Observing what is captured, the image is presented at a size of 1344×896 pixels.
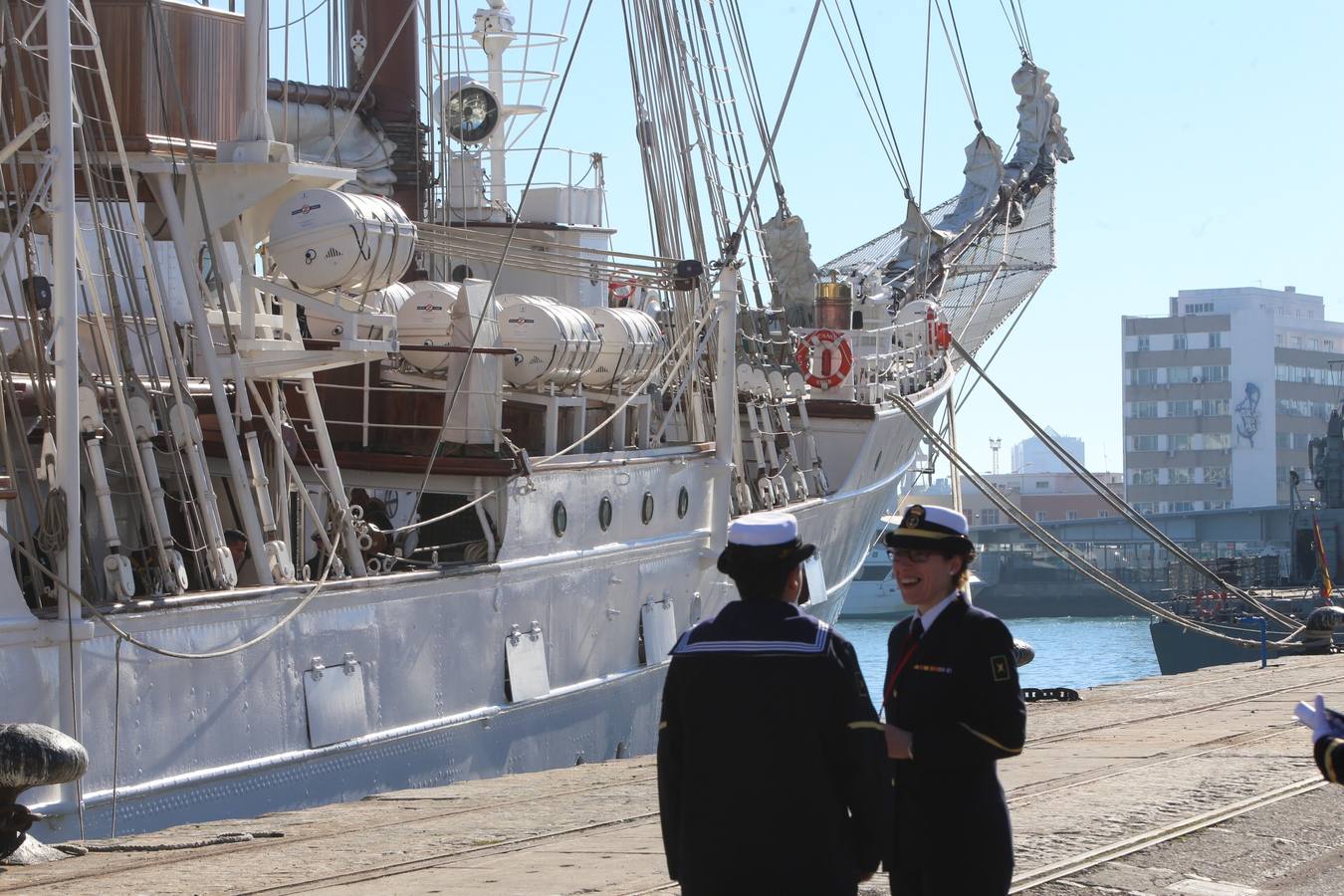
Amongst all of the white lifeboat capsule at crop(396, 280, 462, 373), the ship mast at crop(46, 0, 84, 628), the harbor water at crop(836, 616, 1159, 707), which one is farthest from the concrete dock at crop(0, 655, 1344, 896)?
the harbor water at crop(836, 616, 1159, 707)

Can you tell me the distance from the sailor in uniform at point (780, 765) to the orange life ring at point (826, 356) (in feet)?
70.3

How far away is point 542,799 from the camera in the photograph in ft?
37.8

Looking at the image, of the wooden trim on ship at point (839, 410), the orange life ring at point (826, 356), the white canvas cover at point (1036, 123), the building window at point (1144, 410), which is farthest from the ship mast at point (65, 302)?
the building window at point (1144, 410)

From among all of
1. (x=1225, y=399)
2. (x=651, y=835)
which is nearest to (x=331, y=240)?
(x=651, y=835)

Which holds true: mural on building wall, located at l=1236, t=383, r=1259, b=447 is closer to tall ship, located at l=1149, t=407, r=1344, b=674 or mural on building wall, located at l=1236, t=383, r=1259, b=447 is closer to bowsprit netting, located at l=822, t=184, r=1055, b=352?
tall ship, located at l=1149, t=407, r=1344, b=674

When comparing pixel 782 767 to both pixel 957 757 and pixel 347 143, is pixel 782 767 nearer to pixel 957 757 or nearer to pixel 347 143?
pixel 957 757

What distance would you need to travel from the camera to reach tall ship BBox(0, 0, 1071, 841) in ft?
38.9

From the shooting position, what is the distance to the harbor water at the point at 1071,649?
2263 inches

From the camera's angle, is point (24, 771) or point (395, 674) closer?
point (24, 771)

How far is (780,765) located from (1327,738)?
54.2 inches

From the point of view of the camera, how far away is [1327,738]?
4.86m

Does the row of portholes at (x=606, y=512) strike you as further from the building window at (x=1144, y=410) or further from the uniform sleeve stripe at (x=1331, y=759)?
the building window at (x=1144, y=410)

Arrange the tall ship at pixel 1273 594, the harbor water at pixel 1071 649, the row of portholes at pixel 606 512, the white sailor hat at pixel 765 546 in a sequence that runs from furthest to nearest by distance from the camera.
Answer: the harbor water at pixel 1071 649 → the tall ship at pixel 1273 594 → the row of portholes at pixel 606 512 → the white sailor hat at pixel 765 546

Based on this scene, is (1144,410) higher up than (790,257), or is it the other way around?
(790,257)
